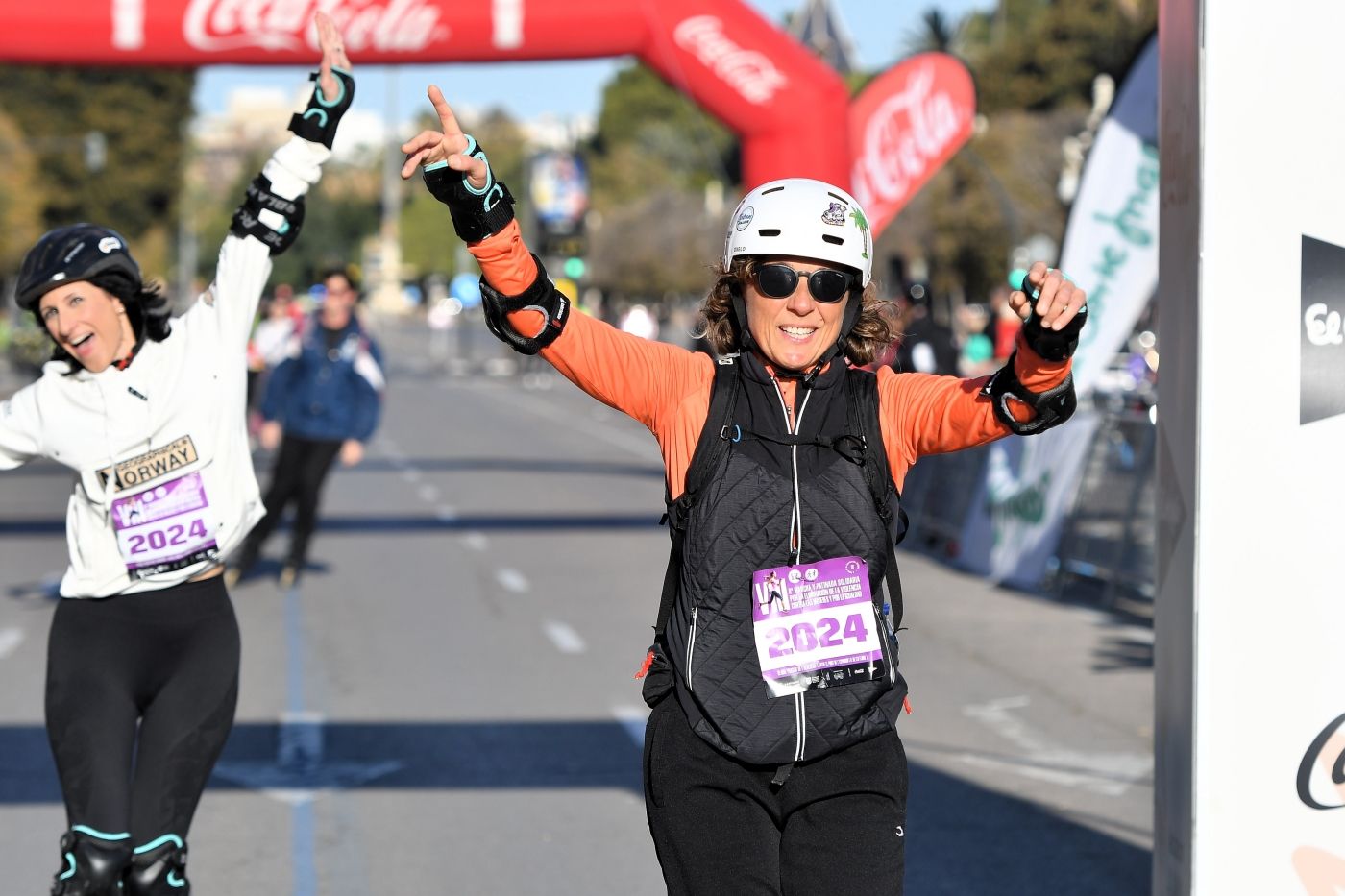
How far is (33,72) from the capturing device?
276ft

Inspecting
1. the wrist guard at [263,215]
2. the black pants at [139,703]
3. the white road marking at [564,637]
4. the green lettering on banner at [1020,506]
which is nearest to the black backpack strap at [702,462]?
the black pants at [139,703]

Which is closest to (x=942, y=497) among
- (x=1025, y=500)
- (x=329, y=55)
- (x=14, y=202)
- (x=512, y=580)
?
(x=1025, y=500)

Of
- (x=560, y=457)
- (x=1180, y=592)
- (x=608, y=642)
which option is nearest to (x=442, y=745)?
(x=608, y=642)

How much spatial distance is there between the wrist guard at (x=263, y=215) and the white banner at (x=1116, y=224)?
28.2ft

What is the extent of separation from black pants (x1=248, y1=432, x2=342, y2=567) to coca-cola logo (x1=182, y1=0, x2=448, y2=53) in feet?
8.40

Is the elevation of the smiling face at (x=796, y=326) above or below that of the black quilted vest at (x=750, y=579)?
above

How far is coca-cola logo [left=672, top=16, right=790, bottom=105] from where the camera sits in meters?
13.6

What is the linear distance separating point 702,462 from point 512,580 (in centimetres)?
990

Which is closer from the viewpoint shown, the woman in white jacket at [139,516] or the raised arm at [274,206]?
the woman in white jacket at [139,516]

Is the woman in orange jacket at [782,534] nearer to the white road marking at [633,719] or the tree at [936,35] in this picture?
the white road marking at [633,719]

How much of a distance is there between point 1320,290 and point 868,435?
1039 millimetres

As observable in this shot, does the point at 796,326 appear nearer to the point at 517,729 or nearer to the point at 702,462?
the point at 702,462

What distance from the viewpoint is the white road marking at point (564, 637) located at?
34.8 ft

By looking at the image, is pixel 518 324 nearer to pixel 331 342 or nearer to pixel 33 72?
pixel 331 342
